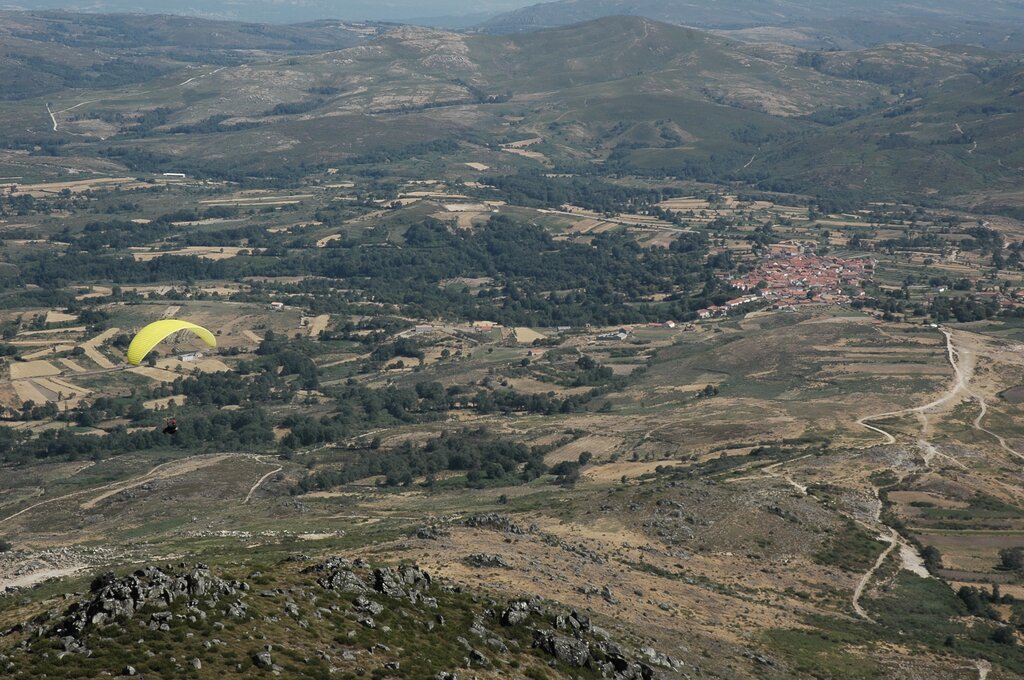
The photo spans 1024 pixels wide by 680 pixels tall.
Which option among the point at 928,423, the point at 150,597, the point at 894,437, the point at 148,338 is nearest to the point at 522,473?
the point at 894,437

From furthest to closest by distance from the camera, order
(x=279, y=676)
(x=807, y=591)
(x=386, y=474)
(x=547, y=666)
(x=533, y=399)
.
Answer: (x=533, y=399), (x=386, y=474), (x=807, y=591), (x=547, y=666), (x=279, y=676)

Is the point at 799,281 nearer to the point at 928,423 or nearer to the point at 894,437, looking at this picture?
the point at 928,423

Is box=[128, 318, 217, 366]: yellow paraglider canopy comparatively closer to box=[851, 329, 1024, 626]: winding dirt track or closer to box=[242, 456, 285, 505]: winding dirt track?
box=[242, 456, 285, 505]: winding dirt track

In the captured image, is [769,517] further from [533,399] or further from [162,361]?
[162,361]

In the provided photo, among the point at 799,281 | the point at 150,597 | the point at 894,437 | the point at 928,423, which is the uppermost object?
the point at 150,597

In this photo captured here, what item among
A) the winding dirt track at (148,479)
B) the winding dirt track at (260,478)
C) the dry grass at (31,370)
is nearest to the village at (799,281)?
the winding dirt track at (260,478)

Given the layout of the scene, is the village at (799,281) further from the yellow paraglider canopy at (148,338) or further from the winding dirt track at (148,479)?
the yellow paraglider canopy at (148,338)

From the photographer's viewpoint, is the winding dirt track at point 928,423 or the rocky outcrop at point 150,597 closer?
the rocky outcrop at point 150,597

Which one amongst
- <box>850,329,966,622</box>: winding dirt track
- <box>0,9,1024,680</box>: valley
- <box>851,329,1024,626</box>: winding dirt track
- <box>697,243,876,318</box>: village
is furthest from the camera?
<box>697,243,876,318</box>: village

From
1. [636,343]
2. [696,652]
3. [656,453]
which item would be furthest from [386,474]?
[636,343]

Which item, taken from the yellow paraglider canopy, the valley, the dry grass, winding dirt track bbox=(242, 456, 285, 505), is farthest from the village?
the yellow paraglider canopy

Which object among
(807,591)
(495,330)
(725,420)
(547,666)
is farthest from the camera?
(495,330)
